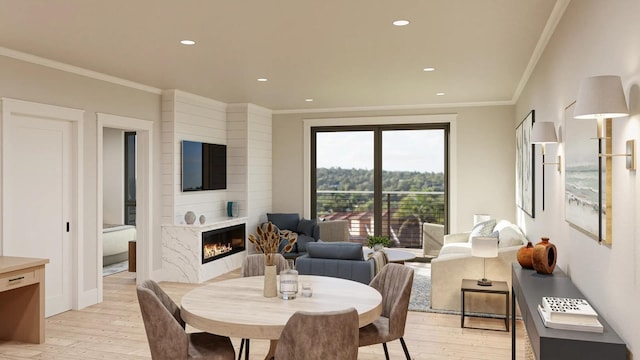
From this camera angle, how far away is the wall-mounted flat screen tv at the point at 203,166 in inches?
272

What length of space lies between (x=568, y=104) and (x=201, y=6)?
2520 mm

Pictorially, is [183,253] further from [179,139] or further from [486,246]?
[486,246]

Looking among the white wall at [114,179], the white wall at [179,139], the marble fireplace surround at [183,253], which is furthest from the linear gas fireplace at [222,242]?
the white wall at [114,179]

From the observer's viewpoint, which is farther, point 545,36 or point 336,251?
point 336,251

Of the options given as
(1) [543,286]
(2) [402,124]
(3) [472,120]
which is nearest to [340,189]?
(2) [402,124]

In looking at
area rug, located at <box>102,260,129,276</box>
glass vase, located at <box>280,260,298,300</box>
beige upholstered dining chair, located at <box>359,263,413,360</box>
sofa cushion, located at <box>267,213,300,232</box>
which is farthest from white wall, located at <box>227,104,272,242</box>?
glass vase, located at <box>280,260,298,300</box>

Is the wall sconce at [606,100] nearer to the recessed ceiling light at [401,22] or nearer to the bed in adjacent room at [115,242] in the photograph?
the recessed ceiling light at [401,22]

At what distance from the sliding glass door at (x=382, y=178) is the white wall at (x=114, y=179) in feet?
11.2

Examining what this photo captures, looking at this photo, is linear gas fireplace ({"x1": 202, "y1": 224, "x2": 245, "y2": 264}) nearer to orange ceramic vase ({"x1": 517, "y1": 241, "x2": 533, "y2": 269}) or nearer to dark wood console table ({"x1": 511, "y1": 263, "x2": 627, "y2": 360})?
orange ceramic vase ({"x1": 517, "y1": 241, "x2": 533, "y2": 269})

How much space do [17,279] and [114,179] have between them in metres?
4.93

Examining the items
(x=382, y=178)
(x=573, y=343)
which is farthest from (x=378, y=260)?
(x=573, y=343)

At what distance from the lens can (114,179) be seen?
8.75 metres

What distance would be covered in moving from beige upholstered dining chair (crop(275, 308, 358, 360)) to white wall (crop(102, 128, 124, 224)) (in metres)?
7.19

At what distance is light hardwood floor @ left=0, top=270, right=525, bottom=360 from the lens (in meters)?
4.00
